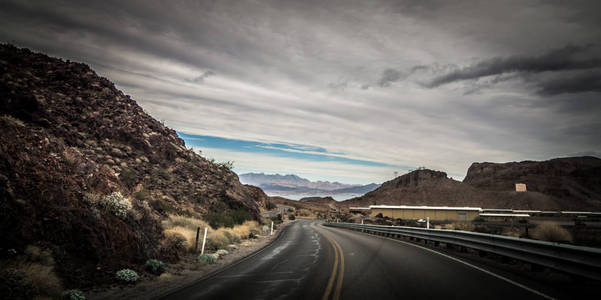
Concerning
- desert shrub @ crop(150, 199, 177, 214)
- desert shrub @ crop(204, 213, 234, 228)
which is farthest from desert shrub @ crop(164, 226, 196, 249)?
desert shrub @ crop(204, 213, 234, 228)

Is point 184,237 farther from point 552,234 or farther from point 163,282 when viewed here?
point 552,234

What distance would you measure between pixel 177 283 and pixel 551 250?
10344mm

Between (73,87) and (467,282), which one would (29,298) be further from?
(73,87)

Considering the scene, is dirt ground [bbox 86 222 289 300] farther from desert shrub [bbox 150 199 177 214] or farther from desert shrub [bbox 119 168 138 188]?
desert shrub [bbox 119 168 138 188]

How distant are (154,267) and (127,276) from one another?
1.26 metres

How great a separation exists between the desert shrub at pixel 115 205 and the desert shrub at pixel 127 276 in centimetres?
258

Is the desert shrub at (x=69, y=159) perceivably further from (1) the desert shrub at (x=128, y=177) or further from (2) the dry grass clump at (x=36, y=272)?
(1) the desert shrub at (x=128, y=177)

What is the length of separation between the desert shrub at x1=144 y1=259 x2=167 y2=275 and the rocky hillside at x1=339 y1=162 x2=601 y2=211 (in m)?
127

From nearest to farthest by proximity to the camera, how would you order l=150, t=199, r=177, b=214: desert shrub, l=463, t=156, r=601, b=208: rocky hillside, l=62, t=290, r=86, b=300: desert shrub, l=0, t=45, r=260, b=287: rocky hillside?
1. l=62, t=290, r=86, b=300: desert shrub
2. l=0, t=45, r=260, b=287: rocky hillside
3. l=150, t=199, r=177, b=214: desert shrub
4. l=463, t=156, r=601, b=208: rocky hillside

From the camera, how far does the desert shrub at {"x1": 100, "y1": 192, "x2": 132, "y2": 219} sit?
32.3 feet

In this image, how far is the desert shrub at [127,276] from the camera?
7.97 meters

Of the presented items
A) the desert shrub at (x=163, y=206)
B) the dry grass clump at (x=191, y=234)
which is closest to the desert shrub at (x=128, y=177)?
the desert shrub at (x=163, y=206)

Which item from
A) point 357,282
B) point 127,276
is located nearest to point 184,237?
point 127,276

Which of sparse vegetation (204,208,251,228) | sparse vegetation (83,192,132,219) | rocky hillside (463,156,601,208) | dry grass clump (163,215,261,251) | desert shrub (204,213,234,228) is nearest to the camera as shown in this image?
sparse vegetation (83,192,132,219)
